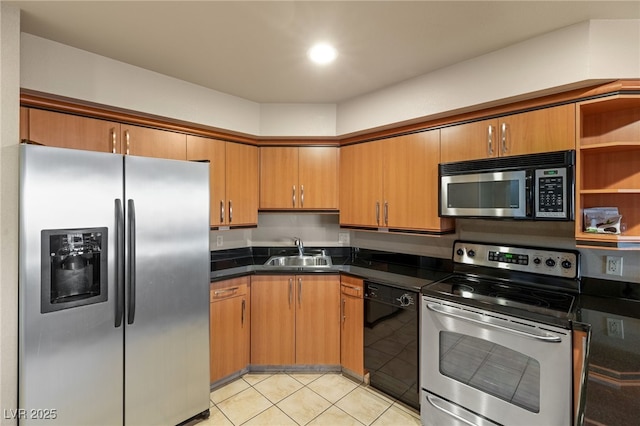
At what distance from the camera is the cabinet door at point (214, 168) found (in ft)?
8.46

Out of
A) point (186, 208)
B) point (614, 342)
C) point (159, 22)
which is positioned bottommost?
point (614, 342)

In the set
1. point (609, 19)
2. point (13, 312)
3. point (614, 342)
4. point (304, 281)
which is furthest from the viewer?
point (304, 281)

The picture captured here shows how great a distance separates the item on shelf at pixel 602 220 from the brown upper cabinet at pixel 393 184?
2.71 feet

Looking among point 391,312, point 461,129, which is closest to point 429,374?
point 391,312

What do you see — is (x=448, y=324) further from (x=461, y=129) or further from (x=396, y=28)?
(x=396, y=28)

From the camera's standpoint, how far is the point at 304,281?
2646mm

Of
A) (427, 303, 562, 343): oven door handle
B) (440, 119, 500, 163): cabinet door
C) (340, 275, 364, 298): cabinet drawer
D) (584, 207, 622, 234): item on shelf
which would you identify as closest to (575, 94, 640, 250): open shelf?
(584, 207, 622, 234): item on shelf

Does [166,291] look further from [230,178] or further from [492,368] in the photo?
[492,368]

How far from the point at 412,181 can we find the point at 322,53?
1.17m

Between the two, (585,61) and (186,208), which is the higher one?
(585,61)

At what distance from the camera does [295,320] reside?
2668mm

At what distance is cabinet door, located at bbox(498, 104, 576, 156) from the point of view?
1.73 m

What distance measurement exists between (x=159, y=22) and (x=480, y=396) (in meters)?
2.75

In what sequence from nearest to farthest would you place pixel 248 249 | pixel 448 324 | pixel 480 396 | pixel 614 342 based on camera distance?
pixel 614 342, pixel 480 396, pixel 448 324, pixel 248 249
